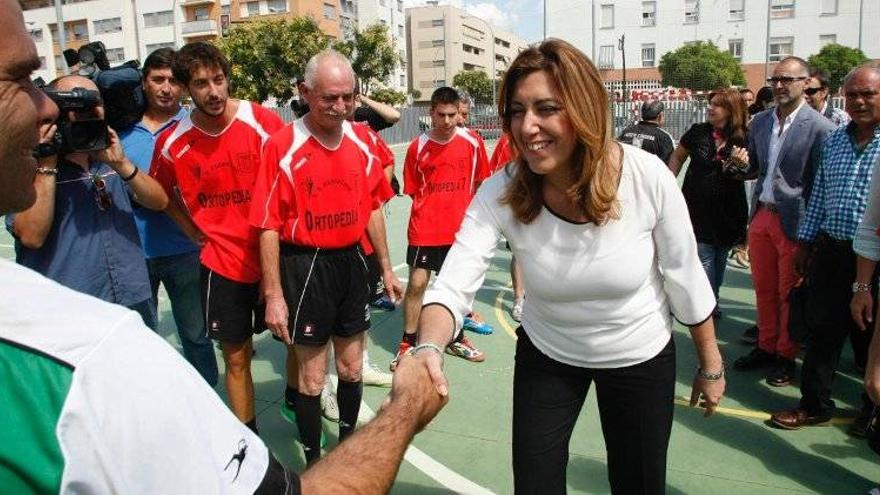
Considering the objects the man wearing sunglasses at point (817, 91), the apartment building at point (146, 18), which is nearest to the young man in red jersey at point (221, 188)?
the man wearing sunglasses at point (817, 91)

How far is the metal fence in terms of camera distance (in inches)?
1055

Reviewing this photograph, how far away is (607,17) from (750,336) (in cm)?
7161

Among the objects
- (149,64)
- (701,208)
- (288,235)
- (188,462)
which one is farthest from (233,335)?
(701,208)

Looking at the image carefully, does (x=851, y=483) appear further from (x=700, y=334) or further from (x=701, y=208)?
(x=701, y=208)

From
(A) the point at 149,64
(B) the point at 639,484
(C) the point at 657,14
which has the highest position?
(C) the point at 657,14

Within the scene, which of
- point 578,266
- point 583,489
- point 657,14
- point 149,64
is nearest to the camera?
point 578,266

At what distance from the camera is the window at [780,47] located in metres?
64.9

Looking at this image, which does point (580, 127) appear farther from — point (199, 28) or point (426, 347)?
point (199, 28)

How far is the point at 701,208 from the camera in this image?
589 cm

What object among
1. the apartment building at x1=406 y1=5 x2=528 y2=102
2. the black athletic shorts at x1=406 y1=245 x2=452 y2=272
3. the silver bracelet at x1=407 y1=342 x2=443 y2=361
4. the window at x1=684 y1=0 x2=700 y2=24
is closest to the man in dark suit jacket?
the black athletic shorts at x1=406 y1=245 x2=452 y2=272

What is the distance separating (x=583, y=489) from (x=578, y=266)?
163cm

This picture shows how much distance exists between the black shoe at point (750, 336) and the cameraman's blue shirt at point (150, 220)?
4482mm

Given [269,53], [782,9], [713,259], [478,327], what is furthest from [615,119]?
[782,9]

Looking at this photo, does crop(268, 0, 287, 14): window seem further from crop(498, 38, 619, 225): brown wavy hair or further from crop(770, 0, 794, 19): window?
crop(498, 38, 619, 225): brown wavy hair
